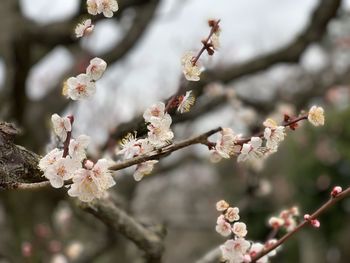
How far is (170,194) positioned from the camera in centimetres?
1505

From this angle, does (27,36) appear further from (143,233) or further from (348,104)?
(348,104)

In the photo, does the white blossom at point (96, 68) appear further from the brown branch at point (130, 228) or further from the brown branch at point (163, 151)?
the brown branch at point (130, 228)

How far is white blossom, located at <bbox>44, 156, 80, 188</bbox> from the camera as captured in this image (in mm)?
1053

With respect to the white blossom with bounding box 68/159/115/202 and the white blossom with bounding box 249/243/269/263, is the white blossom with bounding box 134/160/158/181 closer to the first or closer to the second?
the white blossom with bounding box 68/159/115/202

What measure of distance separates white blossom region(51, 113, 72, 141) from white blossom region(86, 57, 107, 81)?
0.10m

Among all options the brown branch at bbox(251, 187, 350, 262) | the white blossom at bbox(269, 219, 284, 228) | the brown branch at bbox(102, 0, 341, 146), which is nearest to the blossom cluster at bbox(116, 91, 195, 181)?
the brown branch at bbox(251, 187, 350, 262)

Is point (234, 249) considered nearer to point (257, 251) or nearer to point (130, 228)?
point (257, 251)

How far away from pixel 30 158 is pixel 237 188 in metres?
9.11

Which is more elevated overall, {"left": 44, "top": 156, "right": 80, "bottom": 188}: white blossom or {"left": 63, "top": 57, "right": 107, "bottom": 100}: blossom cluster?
{"left": 63, "top": 57, "right": 107, "bottom": 100}: blossom cluster

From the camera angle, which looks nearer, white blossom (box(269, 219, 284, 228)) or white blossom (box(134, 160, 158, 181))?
white blossom (box(134, 160, 158, 181))

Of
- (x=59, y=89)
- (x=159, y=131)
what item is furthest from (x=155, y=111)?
(x=59, y=89)

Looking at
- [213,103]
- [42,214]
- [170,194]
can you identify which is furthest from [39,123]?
[170,194]

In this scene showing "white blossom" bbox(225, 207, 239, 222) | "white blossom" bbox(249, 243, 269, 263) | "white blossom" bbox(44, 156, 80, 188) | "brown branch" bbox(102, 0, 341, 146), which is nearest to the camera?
"white blossom" bbox(44, 156, 80, 188)

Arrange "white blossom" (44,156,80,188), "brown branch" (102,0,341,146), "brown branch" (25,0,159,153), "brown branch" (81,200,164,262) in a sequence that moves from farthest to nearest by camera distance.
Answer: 1. "brown branch" (25,0,159,153)
2. "brown branch" (102,0,341,146)
3. "brown branch" (81,200,164,262)
4. "white blossom" (44,156,80,188)
